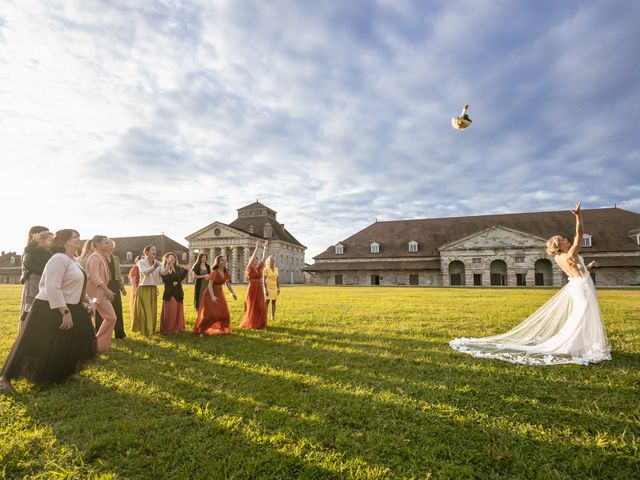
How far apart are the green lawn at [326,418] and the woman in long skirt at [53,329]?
1.06 feet

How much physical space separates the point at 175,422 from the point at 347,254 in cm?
4918

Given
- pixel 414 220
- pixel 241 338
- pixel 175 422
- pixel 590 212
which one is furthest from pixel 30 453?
pixel 590 212

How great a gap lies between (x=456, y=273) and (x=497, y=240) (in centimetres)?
708

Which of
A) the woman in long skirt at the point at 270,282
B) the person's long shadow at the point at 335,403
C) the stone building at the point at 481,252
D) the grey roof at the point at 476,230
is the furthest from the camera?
the grey roof at the point at 476,230

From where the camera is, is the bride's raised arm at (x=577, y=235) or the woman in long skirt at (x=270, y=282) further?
the woman in long skirt at (x=270, y=282)

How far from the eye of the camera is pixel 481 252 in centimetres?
4606

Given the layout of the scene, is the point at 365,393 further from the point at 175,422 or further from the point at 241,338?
the point at 241,338

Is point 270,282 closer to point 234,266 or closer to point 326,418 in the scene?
point 326,418

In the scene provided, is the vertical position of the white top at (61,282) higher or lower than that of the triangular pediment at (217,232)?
lower

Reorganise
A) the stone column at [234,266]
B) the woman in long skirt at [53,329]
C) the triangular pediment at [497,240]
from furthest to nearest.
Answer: the stone column at [234,266] → the triangular pediment at [497,240] → the woman in long skirt at [53,329]

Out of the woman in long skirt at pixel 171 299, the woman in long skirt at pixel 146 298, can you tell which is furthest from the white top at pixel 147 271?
the woman in long skirt at pixel 171 299

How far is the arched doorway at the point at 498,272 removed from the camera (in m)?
45.8

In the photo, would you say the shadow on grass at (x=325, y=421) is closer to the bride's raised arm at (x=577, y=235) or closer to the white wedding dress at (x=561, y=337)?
the white wedding dress at (x=561, y=337)

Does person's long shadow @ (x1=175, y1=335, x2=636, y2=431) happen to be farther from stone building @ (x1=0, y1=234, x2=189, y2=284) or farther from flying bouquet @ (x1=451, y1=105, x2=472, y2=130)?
stone building @ (x1=0, y1=234, x2=189, y2=284)
